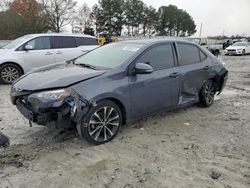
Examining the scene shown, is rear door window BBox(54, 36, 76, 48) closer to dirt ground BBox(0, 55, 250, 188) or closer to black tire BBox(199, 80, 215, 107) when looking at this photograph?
dirt ground BBox(0, 55, 250, 188)

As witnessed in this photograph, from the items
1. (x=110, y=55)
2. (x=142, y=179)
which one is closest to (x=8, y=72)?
(x=110, y=55)

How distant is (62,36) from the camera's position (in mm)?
10508

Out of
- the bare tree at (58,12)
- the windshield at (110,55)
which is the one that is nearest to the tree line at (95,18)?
the bare tree at (58,12)

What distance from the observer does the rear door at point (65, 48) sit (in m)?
10.2

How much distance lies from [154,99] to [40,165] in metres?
2.18

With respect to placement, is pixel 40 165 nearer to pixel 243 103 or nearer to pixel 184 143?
pixel 184 143

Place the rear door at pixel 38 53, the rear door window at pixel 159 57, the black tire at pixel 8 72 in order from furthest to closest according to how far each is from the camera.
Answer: the rear door at pixel 38 53 → the black tire at pixel 8 72 → the rear door window at pixel 159 57

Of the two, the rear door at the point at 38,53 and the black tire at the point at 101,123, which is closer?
the black tire at the point at 101,123

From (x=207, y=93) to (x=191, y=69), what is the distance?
945mm

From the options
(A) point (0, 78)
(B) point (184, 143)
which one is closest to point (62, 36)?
(A) point (0, 78)

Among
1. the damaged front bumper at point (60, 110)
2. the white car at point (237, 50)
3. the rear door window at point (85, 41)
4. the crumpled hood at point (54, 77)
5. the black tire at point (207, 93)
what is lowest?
the white car at point (237, 50)

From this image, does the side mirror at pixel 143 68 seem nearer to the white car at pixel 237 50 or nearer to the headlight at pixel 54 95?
the headlight at pixel 54 95

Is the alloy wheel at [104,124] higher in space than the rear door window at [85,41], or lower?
lower

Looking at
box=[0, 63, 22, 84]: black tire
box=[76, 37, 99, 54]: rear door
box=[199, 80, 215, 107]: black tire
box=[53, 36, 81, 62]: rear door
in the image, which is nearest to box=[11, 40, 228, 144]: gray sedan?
box=[199, 80, 215, 107]: black tire
